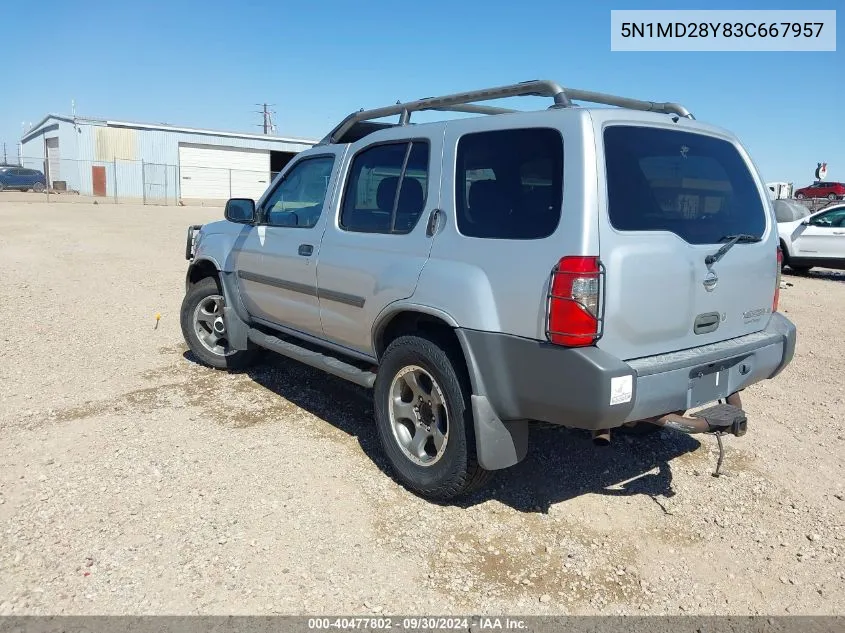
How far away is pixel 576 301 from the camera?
9.80 feet

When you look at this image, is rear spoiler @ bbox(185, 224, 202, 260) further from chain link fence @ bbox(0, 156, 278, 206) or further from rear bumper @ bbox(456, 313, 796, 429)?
chain link fence @ bbox(0, 156, 278, 206)

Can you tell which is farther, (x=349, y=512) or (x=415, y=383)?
(x=415, y=383)

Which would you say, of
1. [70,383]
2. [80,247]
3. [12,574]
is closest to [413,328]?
[12,574]

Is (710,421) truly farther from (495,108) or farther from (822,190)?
(822,190)

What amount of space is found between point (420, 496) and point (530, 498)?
64 cm

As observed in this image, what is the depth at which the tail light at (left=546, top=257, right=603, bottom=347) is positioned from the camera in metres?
2.98

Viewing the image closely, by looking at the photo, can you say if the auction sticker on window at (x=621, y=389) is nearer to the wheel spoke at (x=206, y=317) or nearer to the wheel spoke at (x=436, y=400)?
the wheel spoke at (x=436, y=400)

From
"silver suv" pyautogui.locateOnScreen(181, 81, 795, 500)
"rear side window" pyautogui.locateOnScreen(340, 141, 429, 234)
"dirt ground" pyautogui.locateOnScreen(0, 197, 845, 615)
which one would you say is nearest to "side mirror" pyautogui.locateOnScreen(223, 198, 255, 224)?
"silver suv" pyautogui.locateOnScreen(181, 81, 795, 500)

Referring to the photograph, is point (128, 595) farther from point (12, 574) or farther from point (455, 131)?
point (455, 131)

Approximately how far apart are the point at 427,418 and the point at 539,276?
126 centimetres

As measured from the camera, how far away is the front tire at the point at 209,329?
6.06 m

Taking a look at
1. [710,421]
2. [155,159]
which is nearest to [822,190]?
[155,159]

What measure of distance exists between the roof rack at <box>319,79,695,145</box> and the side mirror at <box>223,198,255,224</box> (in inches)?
30.7

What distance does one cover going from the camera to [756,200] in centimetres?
398
